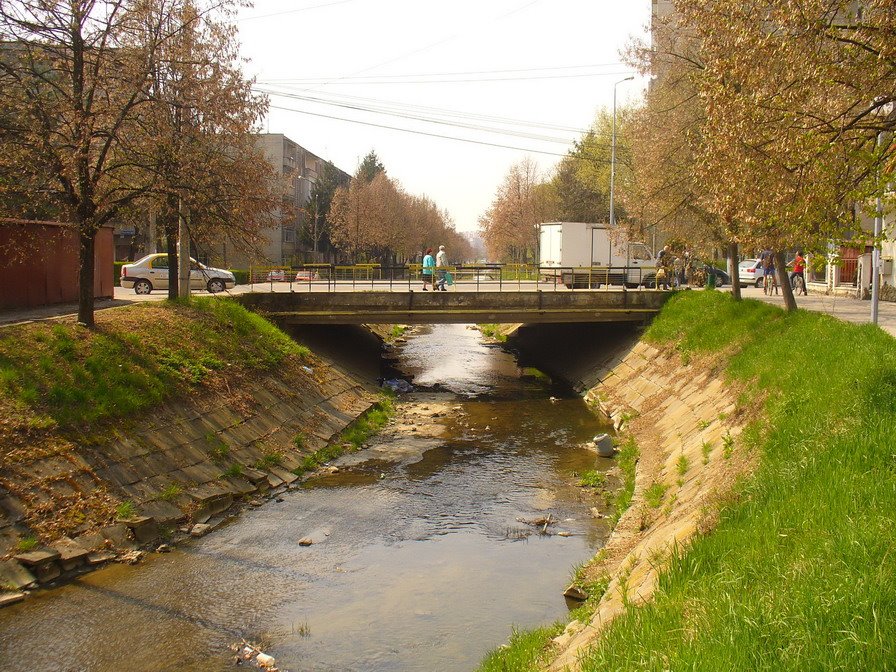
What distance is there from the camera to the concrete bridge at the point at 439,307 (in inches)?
1137

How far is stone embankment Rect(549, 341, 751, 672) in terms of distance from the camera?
8.99 m

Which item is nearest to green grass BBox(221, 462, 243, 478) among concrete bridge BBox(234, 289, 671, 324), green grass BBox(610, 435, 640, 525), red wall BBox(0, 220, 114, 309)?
red wall BBox(0, 220, 114, 309)

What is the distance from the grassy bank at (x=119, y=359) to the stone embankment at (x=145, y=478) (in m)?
0.49

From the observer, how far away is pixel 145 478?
14.3m

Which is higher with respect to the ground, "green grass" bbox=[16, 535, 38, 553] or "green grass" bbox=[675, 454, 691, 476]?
"green grass" bbox=[675, 454, 691, 476]

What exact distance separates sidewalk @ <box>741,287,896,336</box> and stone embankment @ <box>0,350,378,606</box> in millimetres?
15039

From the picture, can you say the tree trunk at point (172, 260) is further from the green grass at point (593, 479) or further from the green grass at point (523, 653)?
the green grass at point (523, 653)

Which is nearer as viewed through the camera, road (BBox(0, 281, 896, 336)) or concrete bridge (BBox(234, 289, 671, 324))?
road (BBox(0, 281, 896, 336))

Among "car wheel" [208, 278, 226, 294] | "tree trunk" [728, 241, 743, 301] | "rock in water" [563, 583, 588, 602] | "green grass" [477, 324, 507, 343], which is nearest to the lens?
"rock in water" [563, 583, 588, 602]

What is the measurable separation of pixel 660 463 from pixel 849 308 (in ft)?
47.8

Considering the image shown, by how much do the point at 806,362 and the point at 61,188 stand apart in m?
16.1

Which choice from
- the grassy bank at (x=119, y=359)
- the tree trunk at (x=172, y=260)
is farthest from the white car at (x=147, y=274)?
the grassy bank at (x=119, y=359)

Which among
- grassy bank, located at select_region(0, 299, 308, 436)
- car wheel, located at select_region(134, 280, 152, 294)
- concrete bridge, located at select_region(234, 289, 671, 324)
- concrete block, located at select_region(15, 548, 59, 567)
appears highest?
car wheel, located at select_region(134, 280, 152, 294)

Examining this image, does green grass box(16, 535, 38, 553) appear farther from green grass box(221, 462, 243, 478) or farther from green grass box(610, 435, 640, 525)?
green grass box(610, 435, 640, 525)
